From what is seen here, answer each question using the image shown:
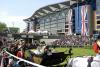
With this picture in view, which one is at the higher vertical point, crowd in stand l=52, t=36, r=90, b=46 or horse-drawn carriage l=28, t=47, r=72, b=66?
horse-drawn carriage l=28, t=47, r=72, b=66

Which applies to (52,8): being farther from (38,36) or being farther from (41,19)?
(38,36)

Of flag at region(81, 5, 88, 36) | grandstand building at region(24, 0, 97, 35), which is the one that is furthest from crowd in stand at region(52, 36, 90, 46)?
grandstand building at region(24, 0, 97, 35)

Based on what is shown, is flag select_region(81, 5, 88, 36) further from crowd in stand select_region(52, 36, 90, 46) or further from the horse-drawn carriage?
the horse-drawn carriage

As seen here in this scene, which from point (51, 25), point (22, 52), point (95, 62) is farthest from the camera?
point (51, 25)

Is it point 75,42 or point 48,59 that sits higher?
point 48,59

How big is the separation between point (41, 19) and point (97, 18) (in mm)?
64461

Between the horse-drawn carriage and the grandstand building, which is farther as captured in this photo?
the grandstand building

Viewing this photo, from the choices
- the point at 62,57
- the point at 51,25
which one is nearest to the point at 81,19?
the point at 51,25

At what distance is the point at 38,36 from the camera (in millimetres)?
124625

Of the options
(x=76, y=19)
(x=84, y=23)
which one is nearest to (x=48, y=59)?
(x=84, y=23)

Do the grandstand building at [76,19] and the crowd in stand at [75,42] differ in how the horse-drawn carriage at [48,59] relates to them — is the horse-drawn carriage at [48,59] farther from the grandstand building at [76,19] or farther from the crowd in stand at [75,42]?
the grandstand building at [76,19]

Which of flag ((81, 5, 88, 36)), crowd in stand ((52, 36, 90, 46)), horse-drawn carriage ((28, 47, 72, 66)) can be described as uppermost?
flag ((81, 5, 88, 36))

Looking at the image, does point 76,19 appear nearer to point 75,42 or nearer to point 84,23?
point 84,23

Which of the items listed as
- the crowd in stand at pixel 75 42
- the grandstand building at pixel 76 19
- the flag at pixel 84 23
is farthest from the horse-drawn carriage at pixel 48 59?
the grandstand building at pixel 76 19
